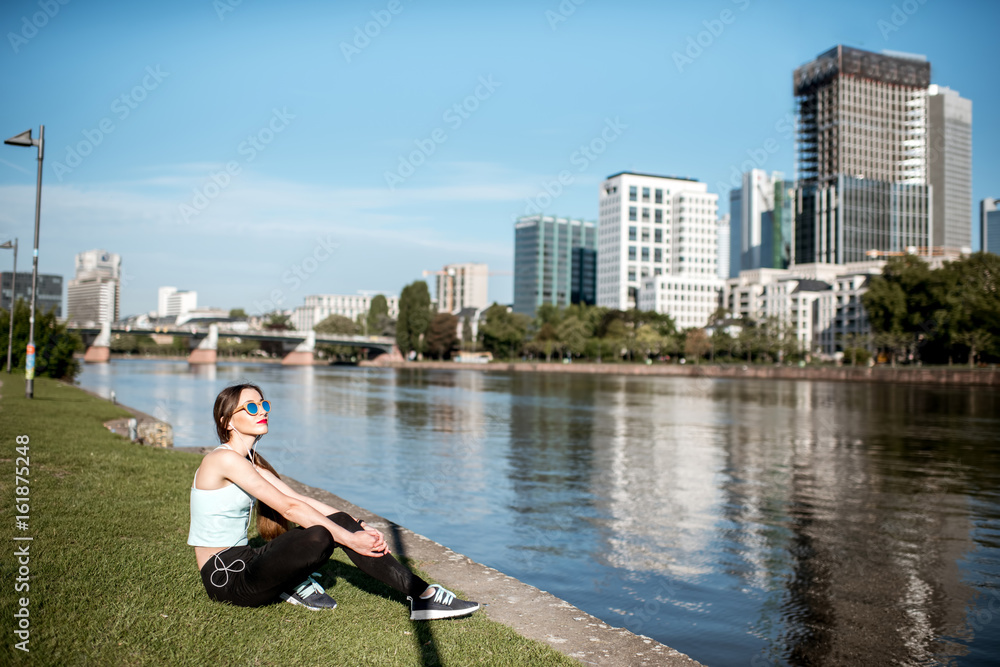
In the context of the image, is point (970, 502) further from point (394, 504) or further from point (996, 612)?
point (394, 504)

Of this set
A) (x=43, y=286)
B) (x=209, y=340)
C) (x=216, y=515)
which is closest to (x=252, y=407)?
(x=216, y=515)

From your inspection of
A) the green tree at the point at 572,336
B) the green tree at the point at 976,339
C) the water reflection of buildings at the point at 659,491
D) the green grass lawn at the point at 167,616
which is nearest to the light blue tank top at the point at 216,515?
the green grass lawn at the point at 167,616

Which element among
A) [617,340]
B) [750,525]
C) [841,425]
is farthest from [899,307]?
[750,525]

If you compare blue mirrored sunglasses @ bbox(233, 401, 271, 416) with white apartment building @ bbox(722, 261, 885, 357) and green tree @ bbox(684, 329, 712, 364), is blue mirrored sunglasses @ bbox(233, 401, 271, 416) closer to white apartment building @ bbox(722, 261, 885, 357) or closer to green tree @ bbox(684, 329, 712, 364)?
green tree @ bbox(684, 329, 712, 364)

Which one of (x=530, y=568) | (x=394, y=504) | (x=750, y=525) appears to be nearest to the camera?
(x=530, y=568)

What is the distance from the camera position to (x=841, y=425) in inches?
1508

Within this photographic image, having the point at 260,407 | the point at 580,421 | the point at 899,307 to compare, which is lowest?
the point at 580,421

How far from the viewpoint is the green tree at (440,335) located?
16700 cm

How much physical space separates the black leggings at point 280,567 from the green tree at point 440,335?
161353 millimetres

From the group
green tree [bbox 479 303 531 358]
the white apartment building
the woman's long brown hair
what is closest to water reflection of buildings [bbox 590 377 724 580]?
the woman's long brown hair

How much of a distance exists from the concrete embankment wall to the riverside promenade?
10169 centimetres

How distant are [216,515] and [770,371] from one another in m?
125

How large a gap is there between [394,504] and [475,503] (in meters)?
1.74

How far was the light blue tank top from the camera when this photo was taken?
5816mm
